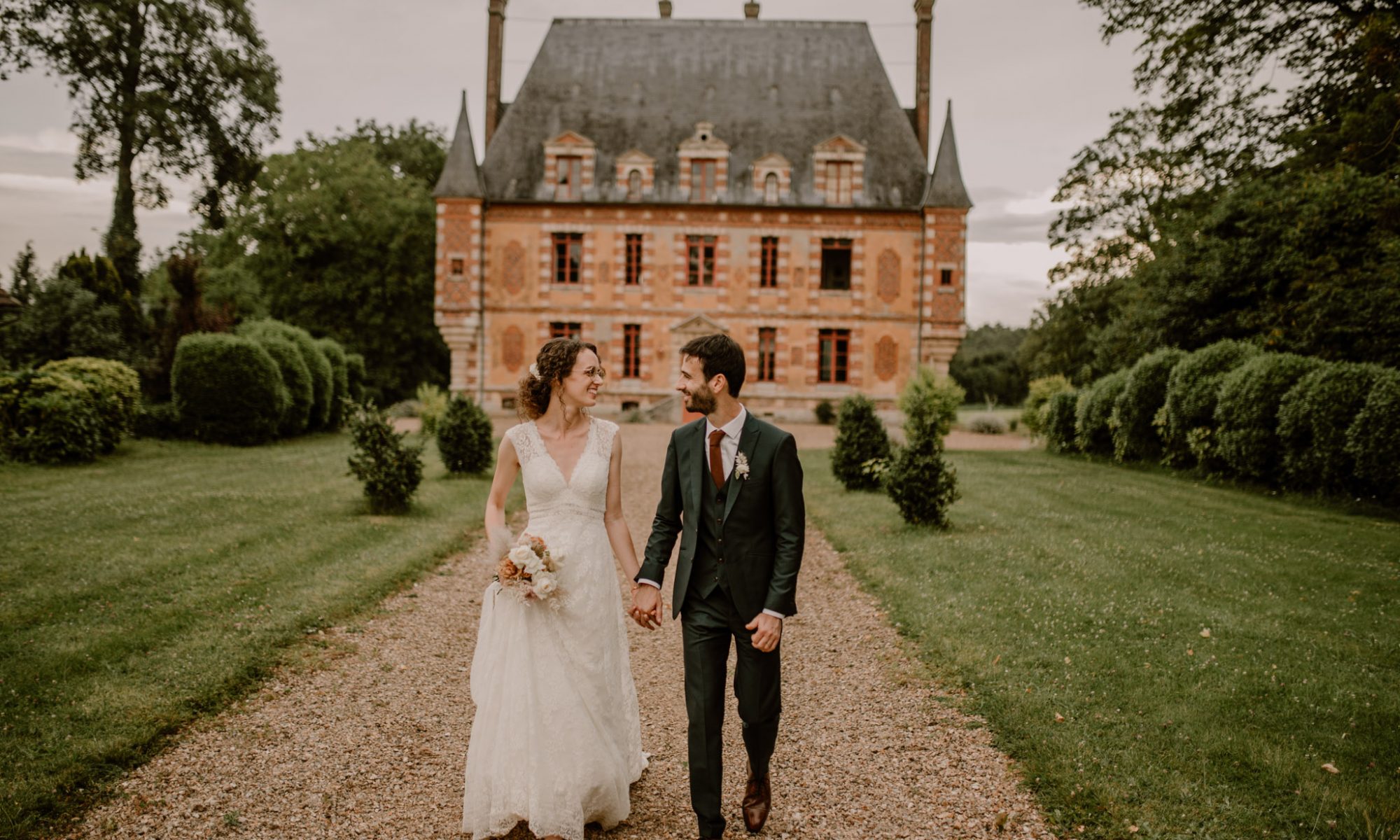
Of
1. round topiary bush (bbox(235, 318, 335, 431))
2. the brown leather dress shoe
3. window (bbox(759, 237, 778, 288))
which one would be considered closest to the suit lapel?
the brown leather dress shoe

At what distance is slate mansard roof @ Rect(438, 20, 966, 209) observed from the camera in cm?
2906

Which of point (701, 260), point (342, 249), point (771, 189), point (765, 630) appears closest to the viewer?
point (765, 630)

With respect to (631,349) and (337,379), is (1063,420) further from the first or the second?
(337,379)

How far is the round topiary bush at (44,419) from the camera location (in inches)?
531

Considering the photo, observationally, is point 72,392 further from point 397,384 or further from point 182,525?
point 397,384

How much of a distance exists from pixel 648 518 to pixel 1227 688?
7472 millimetres

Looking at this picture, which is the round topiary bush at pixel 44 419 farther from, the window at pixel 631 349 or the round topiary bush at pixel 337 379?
the window at pixel 631 349

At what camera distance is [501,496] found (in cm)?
405

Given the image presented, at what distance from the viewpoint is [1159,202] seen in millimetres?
27688

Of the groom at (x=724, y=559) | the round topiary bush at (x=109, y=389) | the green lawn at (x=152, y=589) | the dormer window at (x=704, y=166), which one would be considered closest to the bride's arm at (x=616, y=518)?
the groom at (x=724, y=559)

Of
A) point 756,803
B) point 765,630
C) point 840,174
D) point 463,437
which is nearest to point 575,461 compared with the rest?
point 765,630

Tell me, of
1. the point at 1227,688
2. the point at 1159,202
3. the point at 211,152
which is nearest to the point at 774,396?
the point at 1159,202

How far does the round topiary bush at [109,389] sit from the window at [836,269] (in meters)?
19.9

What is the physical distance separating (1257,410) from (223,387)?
18.1 meters
